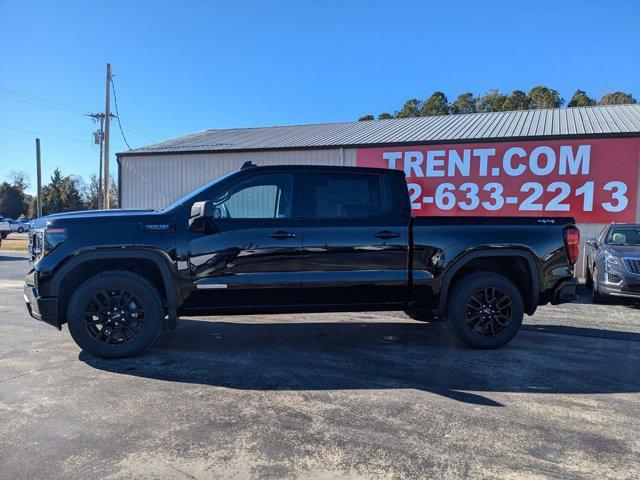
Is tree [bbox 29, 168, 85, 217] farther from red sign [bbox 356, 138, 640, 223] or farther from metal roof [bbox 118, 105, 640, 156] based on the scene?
red sign [bbox 356, 138, 640, 223]

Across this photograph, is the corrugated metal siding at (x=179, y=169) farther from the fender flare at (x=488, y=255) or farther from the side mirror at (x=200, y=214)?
the side mirror at (x=200, y=214)

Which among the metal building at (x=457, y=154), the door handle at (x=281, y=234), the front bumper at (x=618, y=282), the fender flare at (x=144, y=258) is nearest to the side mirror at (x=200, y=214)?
the fender flare at (x=144, y=258)

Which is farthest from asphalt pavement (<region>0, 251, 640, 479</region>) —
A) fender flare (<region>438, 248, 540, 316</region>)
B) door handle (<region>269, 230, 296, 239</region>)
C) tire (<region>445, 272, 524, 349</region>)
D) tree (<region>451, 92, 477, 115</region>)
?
tree (<region>451, 92, 477, 115</region>)

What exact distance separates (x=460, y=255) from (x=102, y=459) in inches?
150

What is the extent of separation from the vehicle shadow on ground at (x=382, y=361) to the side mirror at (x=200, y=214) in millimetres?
1402

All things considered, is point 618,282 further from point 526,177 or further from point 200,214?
point 200,214

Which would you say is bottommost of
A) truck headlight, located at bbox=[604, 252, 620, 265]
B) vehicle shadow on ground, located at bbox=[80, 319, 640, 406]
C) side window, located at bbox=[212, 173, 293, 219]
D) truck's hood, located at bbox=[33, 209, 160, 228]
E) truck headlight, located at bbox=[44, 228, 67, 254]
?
vehicle shadow on ground, located at bbox=[80, 319, 640, 406]

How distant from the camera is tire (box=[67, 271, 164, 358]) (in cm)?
447

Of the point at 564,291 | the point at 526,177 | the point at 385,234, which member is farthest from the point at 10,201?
the point at 564,291

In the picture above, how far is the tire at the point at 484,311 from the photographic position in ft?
16.6

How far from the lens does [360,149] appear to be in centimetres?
1544

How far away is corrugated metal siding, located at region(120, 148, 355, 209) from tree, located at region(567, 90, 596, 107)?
127 ft

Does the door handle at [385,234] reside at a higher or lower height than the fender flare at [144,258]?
higher

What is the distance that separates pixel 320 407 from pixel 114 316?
7.82 feet
